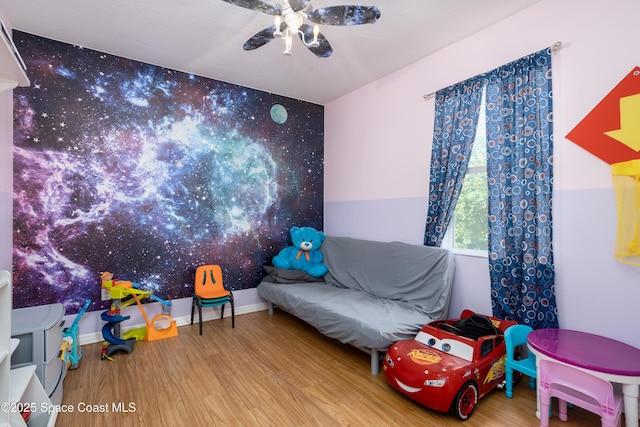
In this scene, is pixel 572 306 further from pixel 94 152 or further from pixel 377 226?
pixel 94 152

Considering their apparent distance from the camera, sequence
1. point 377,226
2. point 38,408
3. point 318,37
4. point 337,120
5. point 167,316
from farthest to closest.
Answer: point 337,120 → point 377,226 → point 167,316 → point 318,37 → point 38,408

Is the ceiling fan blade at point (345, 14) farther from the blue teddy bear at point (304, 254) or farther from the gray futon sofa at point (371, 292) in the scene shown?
the blue teddy bear at point (304, 254)

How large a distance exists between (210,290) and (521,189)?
316 cm

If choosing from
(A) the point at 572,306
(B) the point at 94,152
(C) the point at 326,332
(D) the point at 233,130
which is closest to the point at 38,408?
(C) the point at 326,332

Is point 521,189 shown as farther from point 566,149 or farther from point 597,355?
point 597,355

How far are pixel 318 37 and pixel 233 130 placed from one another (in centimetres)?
201

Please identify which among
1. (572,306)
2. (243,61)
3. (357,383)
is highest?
(243,61)

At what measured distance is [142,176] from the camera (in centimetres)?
329

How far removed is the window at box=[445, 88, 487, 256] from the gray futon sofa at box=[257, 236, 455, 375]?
27cm

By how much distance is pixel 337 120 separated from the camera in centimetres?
437

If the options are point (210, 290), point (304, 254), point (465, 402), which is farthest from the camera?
point (304, 254)

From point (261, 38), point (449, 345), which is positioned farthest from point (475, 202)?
point (261, 38)

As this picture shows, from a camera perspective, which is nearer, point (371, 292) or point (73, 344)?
point (73, 344)

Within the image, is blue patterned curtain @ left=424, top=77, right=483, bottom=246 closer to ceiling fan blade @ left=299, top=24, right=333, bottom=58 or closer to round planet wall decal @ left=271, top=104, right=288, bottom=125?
ceiling fan blade @ left=299, top=24, right=333, bottom=58
